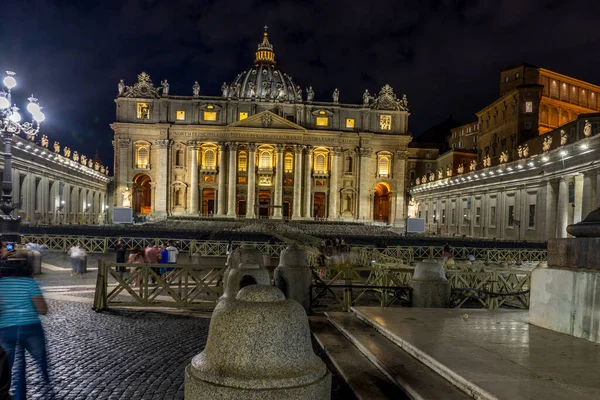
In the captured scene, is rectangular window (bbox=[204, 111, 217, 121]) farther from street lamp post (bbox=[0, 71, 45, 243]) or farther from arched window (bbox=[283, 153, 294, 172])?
street lamp post (bbox=[0, 71, 45, 243])

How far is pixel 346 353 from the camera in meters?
6.25

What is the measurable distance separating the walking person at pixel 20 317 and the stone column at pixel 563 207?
37.8m

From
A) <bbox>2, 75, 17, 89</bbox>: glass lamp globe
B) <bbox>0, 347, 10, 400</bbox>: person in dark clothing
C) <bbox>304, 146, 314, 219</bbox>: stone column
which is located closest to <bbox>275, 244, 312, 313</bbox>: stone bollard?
<bbox>0, 347, 10, 400</bbox>: person in dark clothing

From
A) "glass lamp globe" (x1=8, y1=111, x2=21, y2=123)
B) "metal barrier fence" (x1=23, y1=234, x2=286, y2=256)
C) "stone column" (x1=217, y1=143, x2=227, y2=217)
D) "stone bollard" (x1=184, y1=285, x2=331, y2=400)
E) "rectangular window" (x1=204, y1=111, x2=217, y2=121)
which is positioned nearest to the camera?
"stone bollard" (x1=184, y1=285, x2=331, y2=400)

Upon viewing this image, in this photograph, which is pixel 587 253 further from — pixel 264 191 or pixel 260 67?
pixel 260 67

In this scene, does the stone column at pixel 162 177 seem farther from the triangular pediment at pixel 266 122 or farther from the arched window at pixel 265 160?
the arched window at pixel 265 160

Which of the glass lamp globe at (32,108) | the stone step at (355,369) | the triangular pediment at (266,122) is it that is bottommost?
the stone step at (355,369)

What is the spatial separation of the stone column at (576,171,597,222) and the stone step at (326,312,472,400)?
2994 centimetres

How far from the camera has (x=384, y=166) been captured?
8206 cm

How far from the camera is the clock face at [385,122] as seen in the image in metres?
82.2

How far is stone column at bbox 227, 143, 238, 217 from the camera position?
3029 inches

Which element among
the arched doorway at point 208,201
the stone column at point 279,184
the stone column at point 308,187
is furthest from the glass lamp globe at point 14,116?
the stone column at point 308,187

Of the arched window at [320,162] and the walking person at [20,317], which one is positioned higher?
the arched window at [320,162]

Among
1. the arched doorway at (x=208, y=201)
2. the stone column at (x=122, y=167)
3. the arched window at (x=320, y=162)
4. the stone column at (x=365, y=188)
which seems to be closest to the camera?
the stone column at (x=122, y=167)
